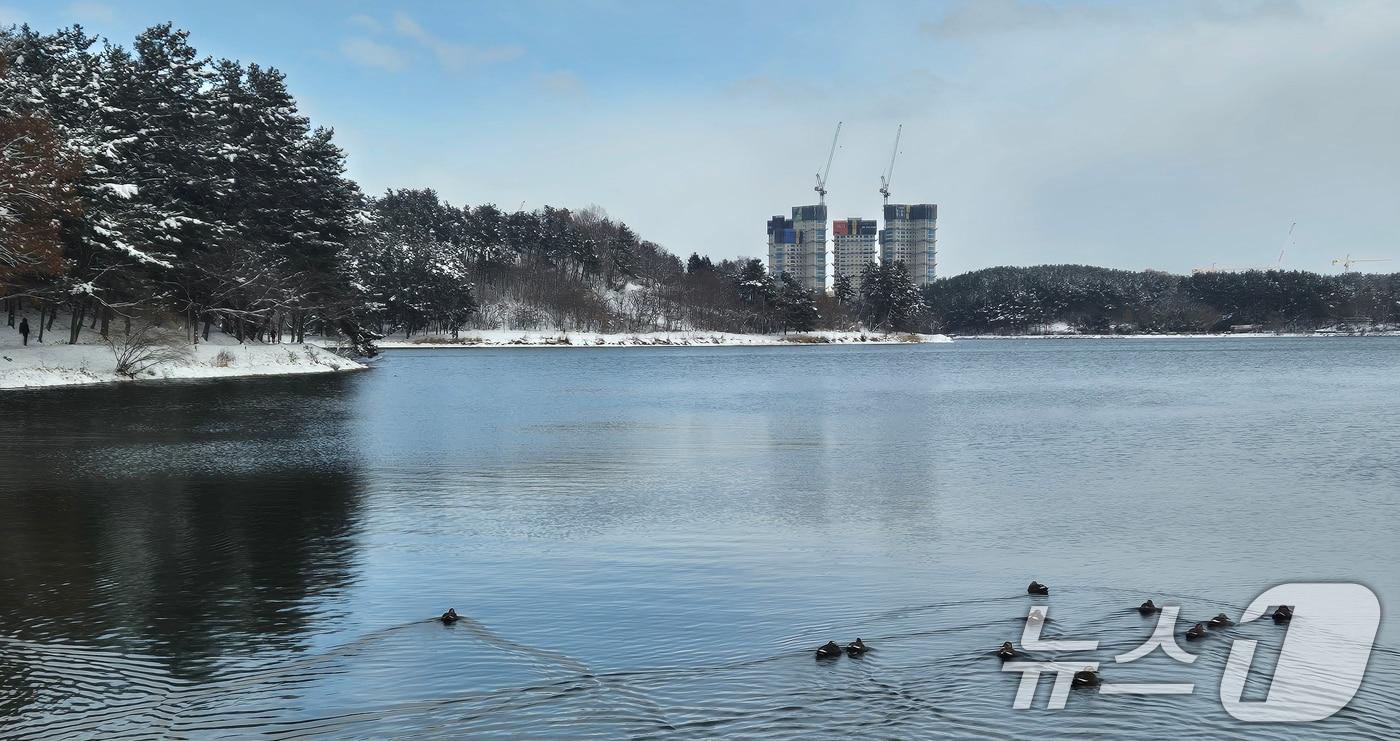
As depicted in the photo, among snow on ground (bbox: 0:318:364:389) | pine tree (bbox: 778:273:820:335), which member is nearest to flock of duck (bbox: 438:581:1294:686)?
Answer: snow on ground (bbox: 0:318:364:389)

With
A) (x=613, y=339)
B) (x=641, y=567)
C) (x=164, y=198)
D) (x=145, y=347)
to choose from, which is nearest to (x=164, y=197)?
(x=164, y=198)

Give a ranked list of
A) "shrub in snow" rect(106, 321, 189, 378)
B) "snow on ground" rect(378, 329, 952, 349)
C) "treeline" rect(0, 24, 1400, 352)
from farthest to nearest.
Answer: "snow on ground" rect(378, 329, 952, 349) → "shrub in snow" rect(106, 321, 189, 378) → "treeline" rect(0, 24, 1400, 352)

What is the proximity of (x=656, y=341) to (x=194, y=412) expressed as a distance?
132 m

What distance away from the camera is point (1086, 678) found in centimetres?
1045

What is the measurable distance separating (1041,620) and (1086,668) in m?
1.92

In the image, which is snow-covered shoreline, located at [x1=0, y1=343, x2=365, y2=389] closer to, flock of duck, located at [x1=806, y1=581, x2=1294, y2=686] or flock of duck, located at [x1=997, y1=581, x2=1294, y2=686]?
flock of duck, located at [x1=806, y1=581, x2=1294, y2=686]

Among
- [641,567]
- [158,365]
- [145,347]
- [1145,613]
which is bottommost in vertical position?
[641,567]

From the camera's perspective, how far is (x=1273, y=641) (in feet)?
38.8

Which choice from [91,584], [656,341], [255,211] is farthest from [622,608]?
[656,341]

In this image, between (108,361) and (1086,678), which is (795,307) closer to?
(108,361)

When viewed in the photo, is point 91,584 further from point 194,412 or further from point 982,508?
point 194,412

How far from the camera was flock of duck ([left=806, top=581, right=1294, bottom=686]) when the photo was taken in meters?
10.5

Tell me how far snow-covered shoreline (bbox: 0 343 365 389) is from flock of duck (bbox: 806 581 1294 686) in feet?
169

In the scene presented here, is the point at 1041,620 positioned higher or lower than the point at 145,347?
lower
